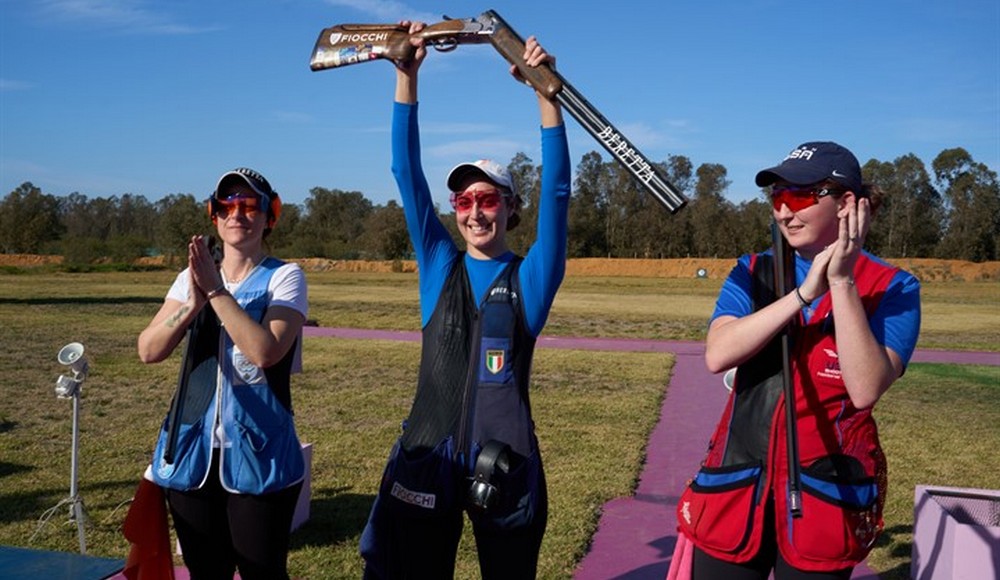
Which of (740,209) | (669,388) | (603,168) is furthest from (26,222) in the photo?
(669,388)

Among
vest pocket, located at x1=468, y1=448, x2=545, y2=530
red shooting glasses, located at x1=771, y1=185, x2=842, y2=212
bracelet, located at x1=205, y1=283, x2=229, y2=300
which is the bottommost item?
vest pocket, located at x1=468, y1=448, x2=545, y2=530

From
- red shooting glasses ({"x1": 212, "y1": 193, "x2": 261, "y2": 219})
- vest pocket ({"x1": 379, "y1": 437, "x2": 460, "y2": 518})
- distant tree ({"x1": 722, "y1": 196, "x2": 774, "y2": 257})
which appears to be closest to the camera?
vest pocket ({"x1": 379, "y1": 437, "x2": 460, "y2": 518})

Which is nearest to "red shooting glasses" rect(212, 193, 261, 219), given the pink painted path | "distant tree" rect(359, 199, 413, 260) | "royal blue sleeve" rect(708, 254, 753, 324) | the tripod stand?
"royal blue sleeve" rect(708, 254, 753, 324)

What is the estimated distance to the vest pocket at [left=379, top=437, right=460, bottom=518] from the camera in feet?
8.43

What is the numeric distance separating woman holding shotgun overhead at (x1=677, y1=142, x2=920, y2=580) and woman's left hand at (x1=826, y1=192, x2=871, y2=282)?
0.06m

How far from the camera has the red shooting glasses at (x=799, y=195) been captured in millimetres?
2262

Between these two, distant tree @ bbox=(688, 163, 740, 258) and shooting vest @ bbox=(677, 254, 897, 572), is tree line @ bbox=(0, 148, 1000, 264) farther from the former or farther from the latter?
shooting vest @ bbox=(677, 254, 897, 572)

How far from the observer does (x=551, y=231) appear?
2631 mm

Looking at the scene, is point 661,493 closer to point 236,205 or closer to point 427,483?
point 427,483

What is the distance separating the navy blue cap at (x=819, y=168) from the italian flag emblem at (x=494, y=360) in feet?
2.95

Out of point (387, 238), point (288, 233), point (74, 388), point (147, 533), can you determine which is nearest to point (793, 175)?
point (147, 533)

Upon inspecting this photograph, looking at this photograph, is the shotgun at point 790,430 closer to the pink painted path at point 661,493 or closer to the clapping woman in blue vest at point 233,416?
the clapping woman in blue vest at point 233,416

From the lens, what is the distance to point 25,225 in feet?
238

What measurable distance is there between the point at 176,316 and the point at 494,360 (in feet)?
3.45
